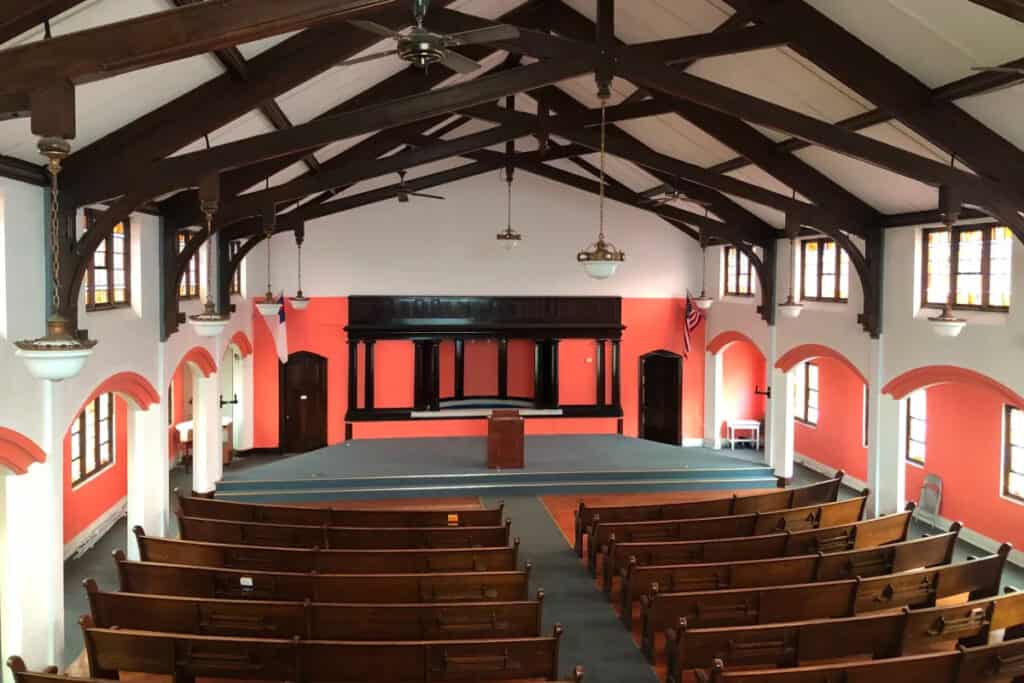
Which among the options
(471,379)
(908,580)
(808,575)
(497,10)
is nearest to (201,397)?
(471,379)

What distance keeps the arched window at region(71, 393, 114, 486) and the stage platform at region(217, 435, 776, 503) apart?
6.52 feet

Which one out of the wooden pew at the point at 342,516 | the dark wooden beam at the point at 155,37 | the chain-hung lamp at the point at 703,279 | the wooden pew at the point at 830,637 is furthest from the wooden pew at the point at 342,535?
the chain-hung lamp at the point at 703,279

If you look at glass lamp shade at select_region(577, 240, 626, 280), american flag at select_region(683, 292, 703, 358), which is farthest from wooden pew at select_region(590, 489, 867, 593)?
american flag at select_region(683, 292, 703, 358)

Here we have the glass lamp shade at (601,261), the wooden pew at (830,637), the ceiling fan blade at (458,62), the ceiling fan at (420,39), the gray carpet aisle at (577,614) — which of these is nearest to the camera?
the ceiling fan at (420,39)

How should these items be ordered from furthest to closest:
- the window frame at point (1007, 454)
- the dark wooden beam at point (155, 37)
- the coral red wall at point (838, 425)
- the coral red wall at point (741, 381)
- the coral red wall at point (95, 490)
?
1. the coral red wall at point (741, 381)
2. the coral red wall at point (838, 425)
3. the window frame at point (1007, 454)
4. the coral red wall at point (95, 490)
5. the dark wooden beam at point (155, 37)

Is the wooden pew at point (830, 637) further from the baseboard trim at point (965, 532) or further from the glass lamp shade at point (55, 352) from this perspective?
the baseboard trim at point (965, 532)

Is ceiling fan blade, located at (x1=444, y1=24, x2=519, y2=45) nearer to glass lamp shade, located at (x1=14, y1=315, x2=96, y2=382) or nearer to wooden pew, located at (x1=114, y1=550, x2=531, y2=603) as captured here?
glass lamp shade, located at (x1=14, y1=315, x2=96, y2=382)

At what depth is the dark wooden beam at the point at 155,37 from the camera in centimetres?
379

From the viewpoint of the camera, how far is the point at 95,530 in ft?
40.9

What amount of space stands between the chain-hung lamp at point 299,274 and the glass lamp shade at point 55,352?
12076 mm

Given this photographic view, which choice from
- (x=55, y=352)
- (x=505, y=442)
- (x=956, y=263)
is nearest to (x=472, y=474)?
(x=505, y=442)

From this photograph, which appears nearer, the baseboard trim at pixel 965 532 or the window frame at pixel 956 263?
the window frame at pixel 956 263

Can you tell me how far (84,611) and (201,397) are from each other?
5.05 meters

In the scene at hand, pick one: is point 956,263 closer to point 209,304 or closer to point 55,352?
point 209,304
